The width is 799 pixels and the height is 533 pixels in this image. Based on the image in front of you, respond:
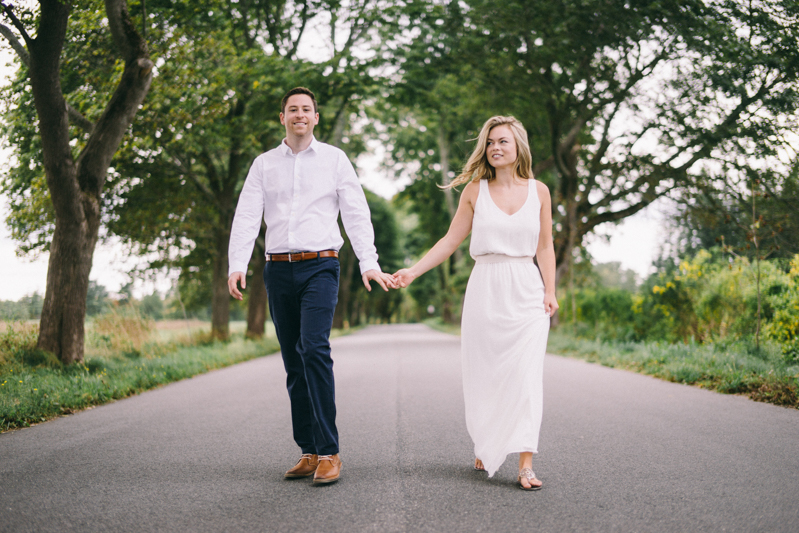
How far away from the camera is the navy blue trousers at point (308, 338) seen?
150 inches

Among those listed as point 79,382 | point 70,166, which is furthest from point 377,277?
point 70,166

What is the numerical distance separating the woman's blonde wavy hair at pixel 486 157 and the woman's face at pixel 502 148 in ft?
0.11

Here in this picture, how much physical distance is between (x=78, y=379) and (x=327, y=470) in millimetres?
5363

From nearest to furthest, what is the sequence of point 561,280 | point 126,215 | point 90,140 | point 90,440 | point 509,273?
point 509,273 → point 90,440 → point 90,140 → point 126,215 → point 561,280

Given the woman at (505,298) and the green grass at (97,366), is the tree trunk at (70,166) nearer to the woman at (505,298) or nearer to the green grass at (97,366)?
the green grass at (97,366)

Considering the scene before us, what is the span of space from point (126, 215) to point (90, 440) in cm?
1186

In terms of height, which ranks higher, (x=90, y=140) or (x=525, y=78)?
(x=525, y=78)

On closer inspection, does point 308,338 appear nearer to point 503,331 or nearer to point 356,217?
point 356,217

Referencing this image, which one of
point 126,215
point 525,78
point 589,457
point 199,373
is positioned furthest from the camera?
point 525,78

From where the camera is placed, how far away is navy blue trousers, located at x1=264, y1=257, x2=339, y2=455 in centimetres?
381

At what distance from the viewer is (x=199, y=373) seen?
434 inches

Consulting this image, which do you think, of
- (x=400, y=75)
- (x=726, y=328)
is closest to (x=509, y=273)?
(x=726, y=328)

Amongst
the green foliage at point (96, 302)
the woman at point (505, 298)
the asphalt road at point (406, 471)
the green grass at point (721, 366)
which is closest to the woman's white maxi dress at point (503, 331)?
the woman at point (505, 298)

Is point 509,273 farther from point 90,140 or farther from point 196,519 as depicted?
point 90,140
